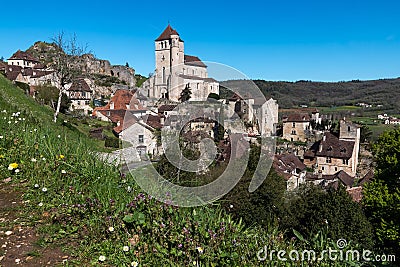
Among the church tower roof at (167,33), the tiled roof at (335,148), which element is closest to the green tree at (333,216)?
the tiled roof at (335,148)

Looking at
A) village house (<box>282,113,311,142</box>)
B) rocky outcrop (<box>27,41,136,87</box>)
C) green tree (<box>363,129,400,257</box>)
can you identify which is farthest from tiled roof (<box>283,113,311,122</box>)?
green tree (<box>363,129,400,257</box>)

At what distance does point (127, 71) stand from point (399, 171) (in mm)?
69941

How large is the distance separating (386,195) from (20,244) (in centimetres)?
1566

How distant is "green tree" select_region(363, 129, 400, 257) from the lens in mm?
13375

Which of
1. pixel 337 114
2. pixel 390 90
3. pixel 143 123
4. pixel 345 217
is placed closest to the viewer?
pixel 345 217

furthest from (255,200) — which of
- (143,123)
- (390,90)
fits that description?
(390,90)

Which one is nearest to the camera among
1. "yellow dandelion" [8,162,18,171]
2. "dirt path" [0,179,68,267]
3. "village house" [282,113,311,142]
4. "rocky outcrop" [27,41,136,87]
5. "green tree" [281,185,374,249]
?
"dirt path" [0,179,68,267]

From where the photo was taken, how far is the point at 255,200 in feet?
52.7

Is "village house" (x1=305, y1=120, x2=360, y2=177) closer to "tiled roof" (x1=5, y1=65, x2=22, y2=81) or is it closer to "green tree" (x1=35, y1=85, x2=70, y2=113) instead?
"green tree" (x1=35, y1=85, x2=70, y2=113)

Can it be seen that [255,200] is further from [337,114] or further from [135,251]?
[337,114]

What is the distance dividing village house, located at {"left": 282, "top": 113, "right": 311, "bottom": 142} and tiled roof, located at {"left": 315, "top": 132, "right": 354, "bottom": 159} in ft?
48.2

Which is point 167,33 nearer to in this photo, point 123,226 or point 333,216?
point 333,216

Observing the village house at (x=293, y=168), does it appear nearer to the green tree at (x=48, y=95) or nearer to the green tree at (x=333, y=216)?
the green tree at (x=333, y=216)

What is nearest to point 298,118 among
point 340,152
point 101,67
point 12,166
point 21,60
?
point 340,152
